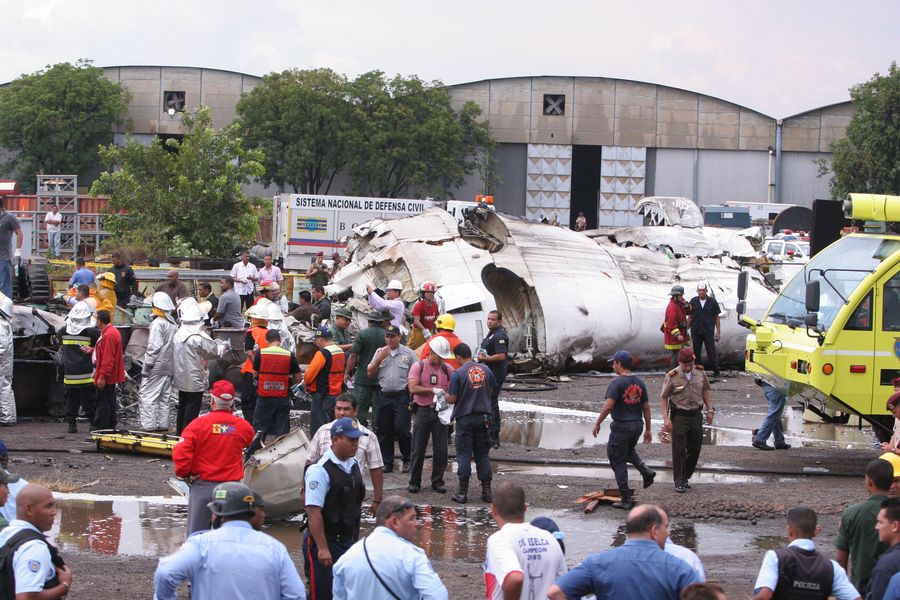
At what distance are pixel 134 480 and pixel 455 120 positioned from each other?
4336 centimetres

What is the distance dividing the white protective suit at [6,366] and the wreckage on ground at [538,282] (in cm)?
718

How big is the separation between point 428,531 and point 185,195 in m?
24.1

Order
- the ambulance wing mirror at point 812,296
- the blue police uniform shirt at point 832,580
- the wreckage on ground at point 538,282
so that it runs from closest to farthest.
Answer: the blue police uniform shirt at point 832,580 → the ambulance wing mirror at point 812,296 → the wreckage on ground at point 538,282

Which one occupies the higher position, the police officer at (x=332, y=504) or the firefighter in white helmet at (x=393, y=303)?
the firefighter in white helmet at (x=393, y=303)

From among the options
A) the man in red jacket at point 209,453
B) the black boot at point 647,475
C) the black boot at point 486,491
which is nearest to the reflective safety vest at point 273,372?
the black boot at point 486,491

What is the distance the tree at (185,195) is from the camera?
3234 centimetres

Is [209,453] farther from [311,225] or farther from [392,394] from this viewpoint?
[311,225]

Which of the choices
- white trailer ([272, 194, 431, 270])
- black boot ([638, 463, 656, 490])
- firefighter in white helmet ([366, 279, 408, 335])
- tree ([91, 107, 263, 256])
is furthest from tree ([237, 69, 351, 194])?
black boot ([638, 463, 656, 490])

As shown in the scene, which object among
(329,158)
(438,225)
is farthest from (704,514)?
(329,158)

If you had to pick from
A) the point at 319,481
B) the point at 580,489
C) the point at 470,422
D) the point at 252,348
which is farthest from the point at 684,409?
the point at 319,481

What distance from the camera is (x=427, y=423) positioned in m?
11.5

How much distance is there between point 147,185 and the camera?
109 ft

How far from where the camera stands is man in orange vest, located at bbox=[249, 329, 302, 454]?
11.9 metres

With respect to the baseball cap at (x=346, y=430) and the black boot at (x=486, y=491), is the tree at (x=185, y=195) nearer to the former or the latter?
the black boot at (x=486, y=491)
